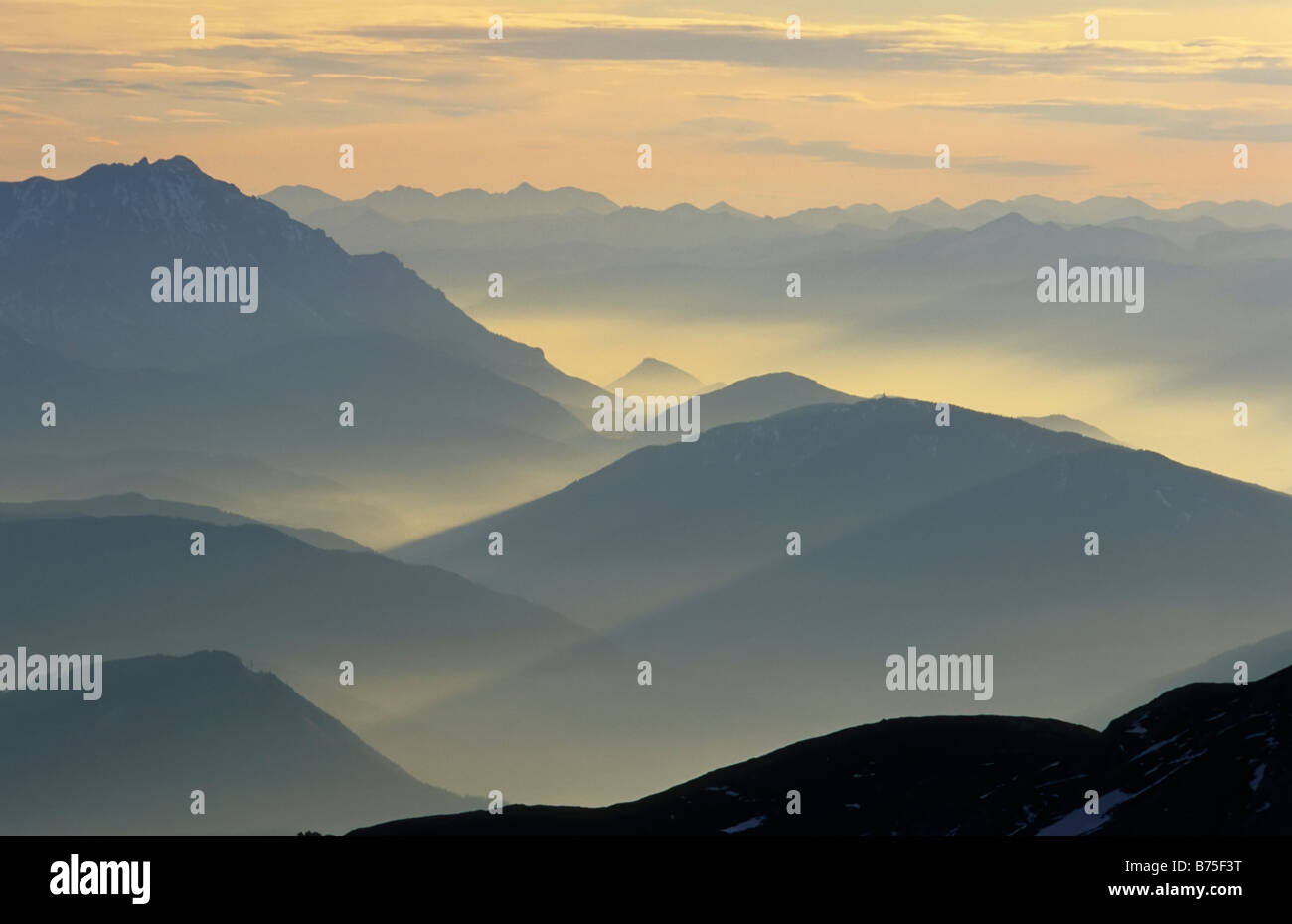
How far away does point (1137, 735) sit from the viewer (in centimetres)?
14625

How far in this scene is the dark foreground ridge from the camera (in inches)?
4673

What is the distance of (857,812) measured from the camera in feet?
508

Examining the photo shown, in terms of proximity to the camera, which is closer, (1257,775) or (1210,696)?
(1257,775)

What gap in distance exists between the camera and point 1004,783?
485ft

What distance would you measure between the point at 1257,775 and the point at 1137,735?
2824cm

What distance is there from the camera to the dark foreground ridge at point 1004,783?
11869 centimetres
